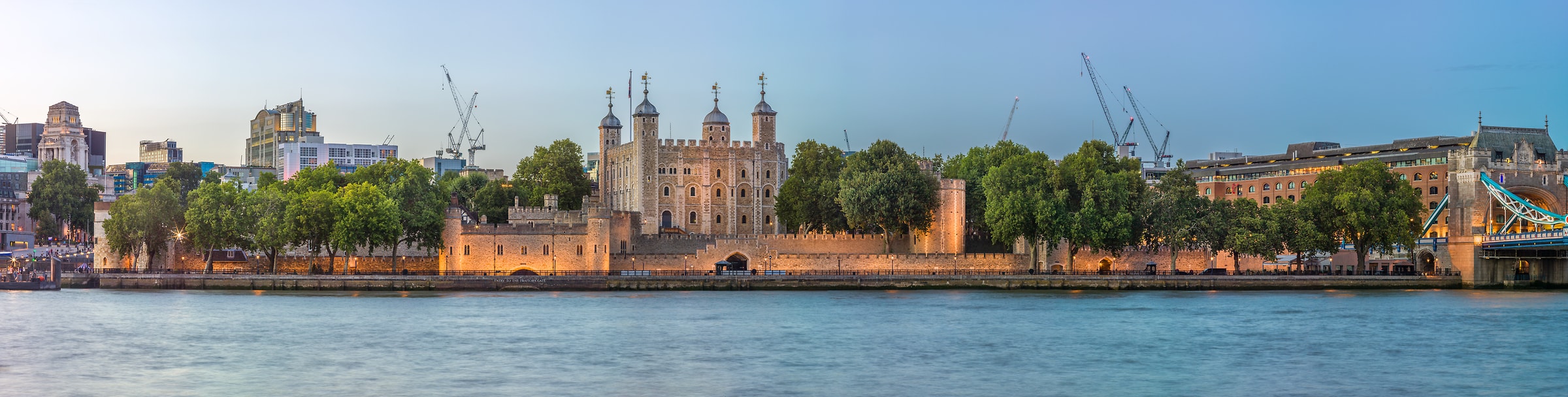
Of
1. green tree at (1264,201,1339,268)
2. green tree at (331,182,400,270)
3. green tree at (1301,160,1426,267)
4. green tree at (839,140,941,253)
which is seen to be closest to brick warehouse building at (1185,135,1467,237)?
green tree at (1301,160,1426,267)

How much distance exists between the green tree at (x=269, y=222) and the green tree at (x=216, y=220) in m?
0.33

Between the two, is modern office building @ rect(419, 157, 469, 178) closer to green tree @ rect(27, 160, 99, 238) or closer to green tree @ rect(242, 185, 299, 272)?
green tree @ rect(27, 160, 99, 238)

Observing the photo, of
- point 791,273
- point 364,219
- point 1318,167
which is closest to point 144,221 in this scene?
point 364,219

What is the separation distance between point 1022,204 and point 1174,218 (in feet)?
25.3

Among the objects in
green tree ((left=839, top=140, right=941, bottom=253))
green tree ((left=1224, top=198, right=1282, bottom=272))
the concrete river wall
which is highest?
green tree ((left=839, top=140, right=941, bottom=253))

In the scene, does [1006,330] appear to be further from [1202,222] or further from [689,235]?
[689,235]

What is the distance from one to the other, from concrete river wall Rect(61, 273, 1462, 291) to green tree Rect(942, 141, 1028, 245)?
20.9 ft

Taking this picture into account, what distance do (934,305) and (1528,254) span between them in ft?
117

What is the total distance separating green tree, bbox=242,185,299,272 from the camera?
7419cm

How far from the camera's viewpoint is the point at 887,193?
81.6 m

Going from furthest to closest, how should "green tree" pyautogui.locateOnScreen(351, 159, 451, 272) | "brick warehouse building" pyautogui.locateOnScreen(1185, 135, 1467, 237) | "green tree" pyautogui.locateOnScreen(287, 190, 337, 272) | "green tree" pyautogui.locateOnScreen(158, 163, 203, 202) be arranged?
1. "green tree" pyautogui.locateOnScreen(158, 163, 203, 202)
2. "brick warehouse building" pyautogui.locateOnScreen(1185, 135, 1467, 237)
3. "green tree" pyautogui.locateOnScreen(351, 159, 451, 272)
4. "green tree" pyautogui.locateOnScreen(287, 190, 337, 272)

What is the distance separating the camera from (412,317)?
184 ft

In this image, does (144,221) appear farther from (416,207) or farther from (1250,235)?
(1250,235)

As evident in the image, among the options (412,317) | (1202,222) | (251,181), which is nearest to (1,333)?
(412,317)
